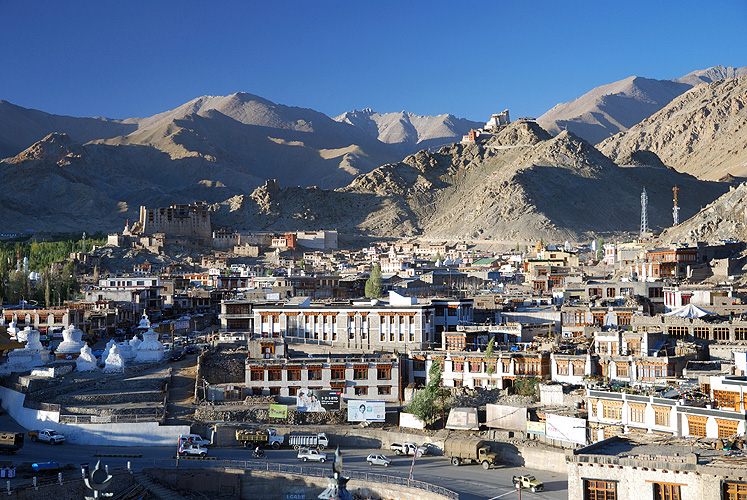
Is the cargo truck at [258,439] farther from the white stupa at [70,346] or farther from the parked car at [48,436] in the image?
the white stupa at [70,346]

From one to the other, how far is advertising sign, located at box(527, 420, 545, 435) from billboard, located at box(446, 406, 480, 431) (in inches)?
113

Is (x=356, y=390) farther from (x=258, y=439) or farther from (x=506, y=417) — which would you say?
(x=506, y=417)

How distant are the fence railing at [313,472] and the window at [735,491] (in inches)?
437

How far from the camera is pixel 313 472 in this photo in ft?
118

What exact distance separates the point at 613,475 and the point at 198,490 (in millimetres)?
17635

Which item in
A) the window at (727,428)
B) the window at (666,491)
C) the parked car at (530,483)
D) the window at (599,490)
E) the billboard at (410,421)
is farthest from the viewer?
the billboard at (410,421)

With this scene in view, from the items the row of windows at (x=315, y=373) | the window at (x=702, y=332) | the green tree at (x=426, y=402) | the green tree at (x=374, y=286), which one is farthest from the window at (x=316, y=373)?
the green tree at (x=374, y=286)

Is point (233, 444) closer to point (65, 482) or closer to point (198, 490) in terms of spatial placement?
point (198, 490)

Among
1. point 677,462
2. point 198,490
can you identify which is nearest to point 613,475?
point 677,462

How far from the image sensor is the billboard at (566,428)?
118 ft

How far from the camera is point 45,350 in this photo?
56.2 m

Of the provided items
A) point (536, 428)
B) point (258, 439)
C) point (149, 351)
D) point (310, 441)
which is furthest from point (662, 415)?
point (149, 351)

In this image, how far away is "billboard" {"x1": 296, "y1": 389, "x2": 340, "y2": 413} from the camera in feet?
147

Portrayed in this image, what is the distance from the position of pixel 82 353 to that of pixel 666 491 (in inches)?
1460
